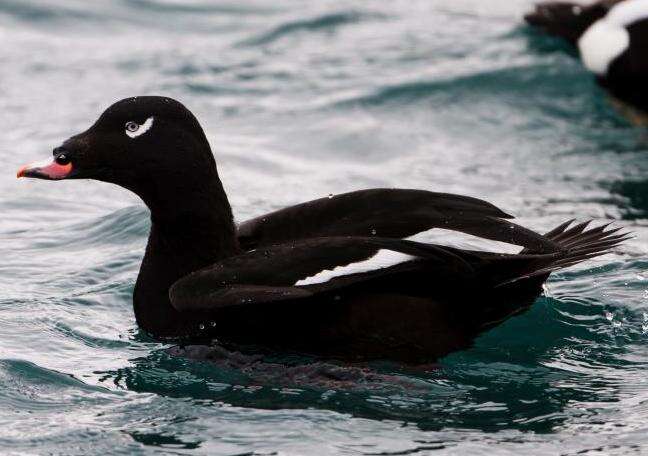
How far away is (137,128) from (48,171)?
1.26ft

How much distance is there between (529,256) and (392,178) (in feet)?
12.6

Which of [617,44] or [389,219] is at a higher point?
[617,44]

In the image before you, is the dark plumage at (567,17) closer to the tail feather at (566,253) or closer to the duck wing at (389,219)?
the tail feather at (566,253)

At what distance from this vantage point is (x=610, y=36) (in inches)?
400

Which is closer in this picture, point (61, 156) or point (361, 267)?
point (361, 267)

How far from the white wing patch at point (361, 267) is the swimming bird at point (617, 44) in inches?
211

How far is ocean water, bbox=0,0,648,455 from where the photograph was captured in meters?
5.02

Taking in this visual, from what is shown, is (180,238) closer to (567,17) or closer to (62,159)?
(62,159)

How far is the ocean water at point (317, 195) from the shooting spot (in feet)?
16.5

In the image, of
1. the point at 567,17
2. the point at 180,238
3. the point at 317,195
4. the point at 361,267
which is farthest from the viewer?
the point at 567,17

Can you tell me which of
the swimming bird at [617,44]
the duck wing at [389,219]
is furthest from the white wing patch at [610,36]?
the duck wing at [389,219]

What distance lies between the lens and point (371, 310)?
5195 millimetres

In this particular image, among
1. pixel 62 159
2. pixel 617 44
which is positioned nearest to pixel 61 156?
pixel 62 159

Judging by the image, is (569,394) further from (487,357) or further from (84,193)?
(84,193)
